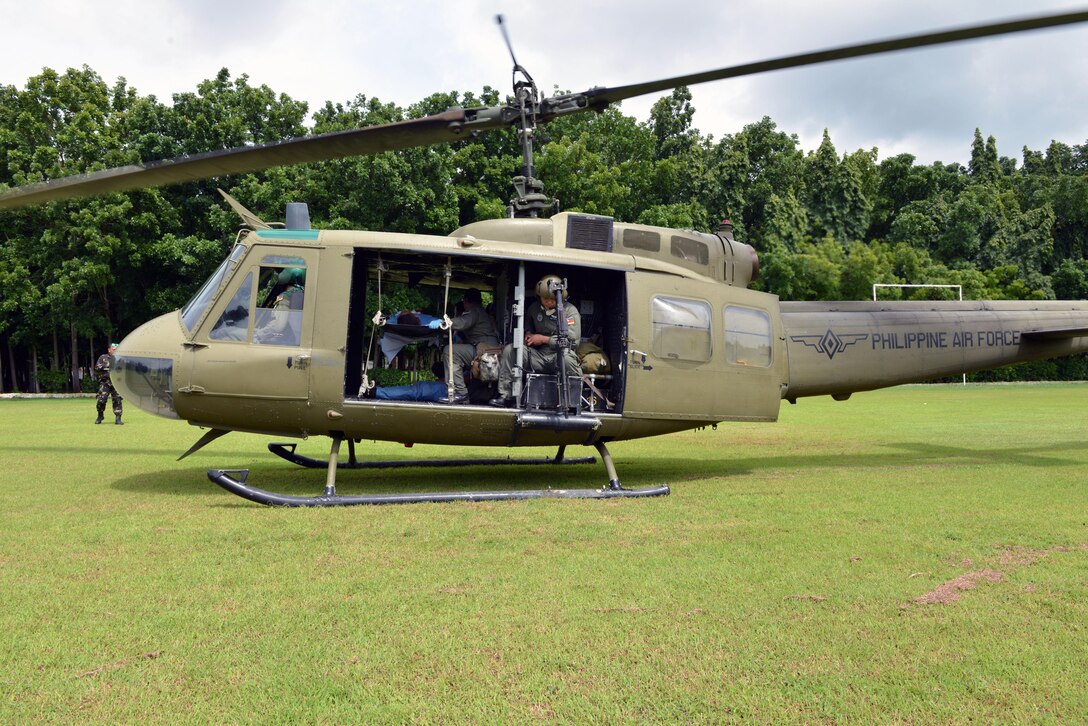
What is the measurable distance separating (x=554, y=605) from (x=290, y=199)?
100 ft

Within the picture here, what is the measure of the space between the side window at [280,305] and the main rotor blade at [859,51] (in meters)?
3.55

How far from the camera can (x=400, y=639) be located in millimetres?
4219

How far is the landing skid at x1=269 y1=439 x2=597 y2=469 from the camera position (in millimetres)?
10336

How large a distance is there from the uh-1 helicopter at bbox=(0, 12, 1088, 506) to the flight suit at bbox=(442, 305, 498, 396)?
0.23 meters

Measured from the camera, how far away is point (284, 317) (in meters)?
8.34

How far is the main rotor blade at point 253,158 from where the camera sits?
7.43m

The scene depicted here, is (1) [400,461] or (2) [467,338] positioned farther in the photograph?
(1) [400,461]

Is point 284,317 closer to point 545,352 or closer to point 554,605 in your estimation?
point 545,352

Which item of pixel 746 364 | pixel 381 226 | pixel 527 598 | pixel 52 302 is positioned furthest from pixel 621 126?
pixel 527 598

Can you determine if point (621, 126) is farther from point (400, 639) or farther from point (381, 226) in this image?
point (400, 639)

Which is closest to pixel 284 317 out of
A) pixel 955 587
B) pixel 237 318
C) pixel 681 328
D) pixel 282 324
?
pixel 282 324

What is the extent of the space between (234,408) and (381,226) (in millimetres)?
25736

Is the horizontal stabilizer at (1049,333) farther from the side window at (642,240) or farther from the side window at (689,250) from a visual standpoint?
the side window at (642,240)

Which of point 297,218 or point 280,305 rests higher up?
point 297,218
